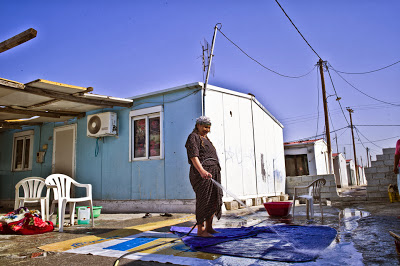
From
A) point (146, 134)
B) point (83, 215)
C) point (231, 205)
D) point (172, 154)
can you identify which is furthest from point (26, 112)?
point (231, 205)

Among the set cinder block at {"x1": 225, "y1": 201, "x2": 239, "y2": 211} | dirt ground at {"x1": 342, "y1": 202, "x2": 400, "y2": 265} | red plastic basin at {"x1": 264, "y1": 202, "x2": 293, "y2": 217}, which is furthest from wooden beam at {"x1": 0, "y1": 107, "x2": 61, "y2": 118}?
dirt ground at {"x1": 342, "y1": 202, "x2": 400, "y2": 265}

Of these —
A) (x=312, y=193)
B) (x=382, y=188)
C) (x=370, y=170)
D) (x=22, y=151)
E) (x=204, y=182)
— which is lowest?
(x=382, y=188)

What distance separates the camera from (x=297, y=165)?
1691 centimetres

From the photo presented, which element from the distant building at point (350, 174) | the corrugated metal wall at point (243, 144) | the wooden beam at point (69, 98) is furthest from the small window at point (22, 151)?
the distant building at point (350, 174)

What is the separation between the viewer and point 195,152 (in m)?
3.63

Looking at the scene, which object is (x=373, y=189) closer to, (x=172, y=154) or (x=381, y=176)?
(x=381, y=176)

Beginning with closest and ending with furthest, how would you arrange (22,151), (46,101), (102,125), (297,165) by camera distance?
(46,101) → (102,125) → (22,151) → (297,165)

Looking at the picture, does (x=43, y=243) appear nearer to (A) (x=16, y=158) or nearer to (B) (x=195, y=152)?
(B) (x=195, y=152)

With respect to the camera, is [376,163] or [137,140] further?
Result: [376,163]

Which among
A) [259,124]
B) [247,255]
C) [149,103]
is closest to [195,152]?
[247,255]

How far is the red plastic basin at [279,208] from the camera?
5656 mm

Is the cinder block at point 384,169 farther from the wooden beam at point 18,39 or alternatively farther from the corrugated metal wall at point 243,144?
the wooden beam at point 18,39

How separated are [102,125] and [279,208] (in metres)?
5.13

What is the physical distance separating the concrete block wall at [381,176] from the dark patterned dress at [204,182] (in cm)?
762
